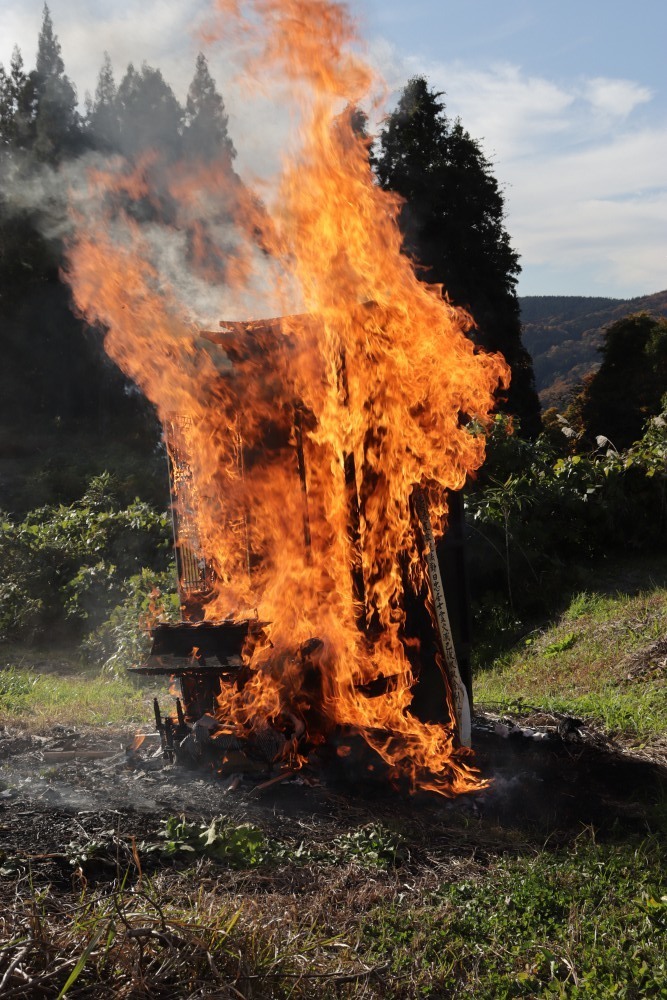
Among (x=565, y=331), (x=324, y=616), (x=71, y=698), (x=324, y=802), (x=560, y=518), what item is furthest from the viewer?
(x=565, y=331)

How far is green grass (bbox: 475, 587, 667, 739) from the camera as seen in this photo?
809cm

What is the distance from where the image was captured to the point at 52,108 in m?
24.9

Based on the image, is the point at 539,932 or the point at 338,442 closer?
the point at 539,932

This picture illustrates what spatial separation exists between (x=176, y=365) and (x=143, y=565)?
7240 mm

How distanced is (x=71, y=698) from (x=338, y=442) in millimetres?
5870

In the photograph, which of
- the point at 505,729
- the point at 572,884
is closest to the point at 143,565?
the point at 505,729

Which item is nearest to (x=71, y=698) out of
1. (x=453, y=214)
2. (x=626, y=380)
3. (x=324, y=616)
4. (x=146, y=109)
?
(x=324, y=616)

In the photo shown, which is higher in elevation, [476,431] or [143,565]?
[476,431]

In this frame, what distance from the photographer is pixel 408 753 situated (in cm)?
668

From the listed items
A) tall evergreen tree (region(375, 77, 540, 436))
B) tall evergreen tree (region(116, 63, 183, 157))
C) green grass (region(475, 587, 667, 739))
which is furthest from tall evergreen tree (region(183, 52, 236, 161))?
green grass (region(475, 587, 667, 739))

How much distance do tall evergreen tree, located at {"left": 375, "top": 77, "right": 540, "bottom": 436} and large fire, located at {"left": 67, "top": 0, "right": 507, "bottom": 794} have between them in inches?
771

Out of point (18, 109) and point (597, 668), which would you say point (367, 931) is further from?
point (18, 109)

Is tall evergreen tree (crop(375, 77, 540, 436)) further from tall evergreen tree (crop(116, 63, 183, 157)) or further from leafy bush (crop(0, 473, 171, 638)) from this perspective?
leafy bush (crop(0, 473, 171, 638))

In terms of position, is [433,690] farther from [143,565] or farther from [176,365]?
[143,565]
